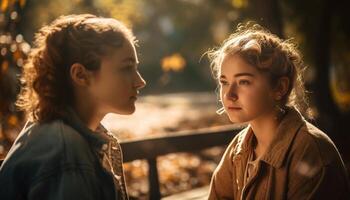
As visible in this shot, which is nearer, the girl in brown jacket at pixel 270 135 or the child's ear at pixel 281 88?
the girl in brown jacket at pixel 270 135

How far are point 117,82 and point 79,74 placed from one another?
189 millimetres

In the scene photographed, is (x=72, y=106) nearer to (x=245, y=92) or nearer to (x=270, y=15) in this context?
(x=245, y=92)

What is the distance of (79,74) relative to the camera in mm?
2492

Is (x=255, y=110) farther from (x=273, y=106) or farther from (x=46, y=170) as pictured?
(x=46, y=170)

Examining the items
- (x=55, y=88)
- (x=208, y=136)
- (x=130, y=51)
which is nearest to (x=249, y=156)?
(x=130, y=51)

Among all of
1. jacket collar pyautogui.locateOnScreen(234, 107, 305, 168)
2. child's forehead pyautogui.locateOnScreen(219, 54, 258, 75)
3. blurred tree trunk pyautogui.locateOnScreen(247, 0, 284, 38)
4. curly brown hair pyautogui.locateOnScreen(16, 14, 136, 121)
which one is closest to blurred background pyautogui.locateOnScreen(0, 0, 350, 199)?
blurred tree trunk pyautogui.locateOnScreen(247, 0, 284, 38)

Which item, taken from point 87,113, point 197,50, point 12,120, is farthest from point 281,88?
point 197,50

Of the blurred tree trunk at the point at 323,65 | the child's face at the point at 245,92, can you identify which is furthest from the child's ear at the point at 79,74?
the blurred tree trunk at the point at 323,65

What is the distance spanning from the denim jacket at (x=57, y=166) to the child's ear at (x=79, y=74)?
0.53ft

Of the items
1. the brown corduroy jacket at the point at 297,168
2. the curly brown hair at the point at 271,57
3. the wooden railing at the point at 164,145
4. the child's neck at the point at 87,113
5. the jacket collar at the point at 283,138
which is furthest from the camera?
the wooden railing at the point at 164,145

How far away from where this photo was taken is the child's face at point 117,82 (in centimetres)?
254

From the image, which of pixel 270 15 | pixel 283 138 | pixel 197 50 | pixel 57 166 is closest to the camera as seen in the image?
pixel 57 166

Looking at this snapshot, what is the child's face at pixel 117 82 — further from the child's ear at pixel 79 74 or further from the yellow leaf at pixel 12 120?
the yellow leaf at pixel 12 120

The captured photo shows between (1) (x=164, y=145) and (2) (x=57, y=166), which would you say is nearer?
(2) (x=57, y=166)
